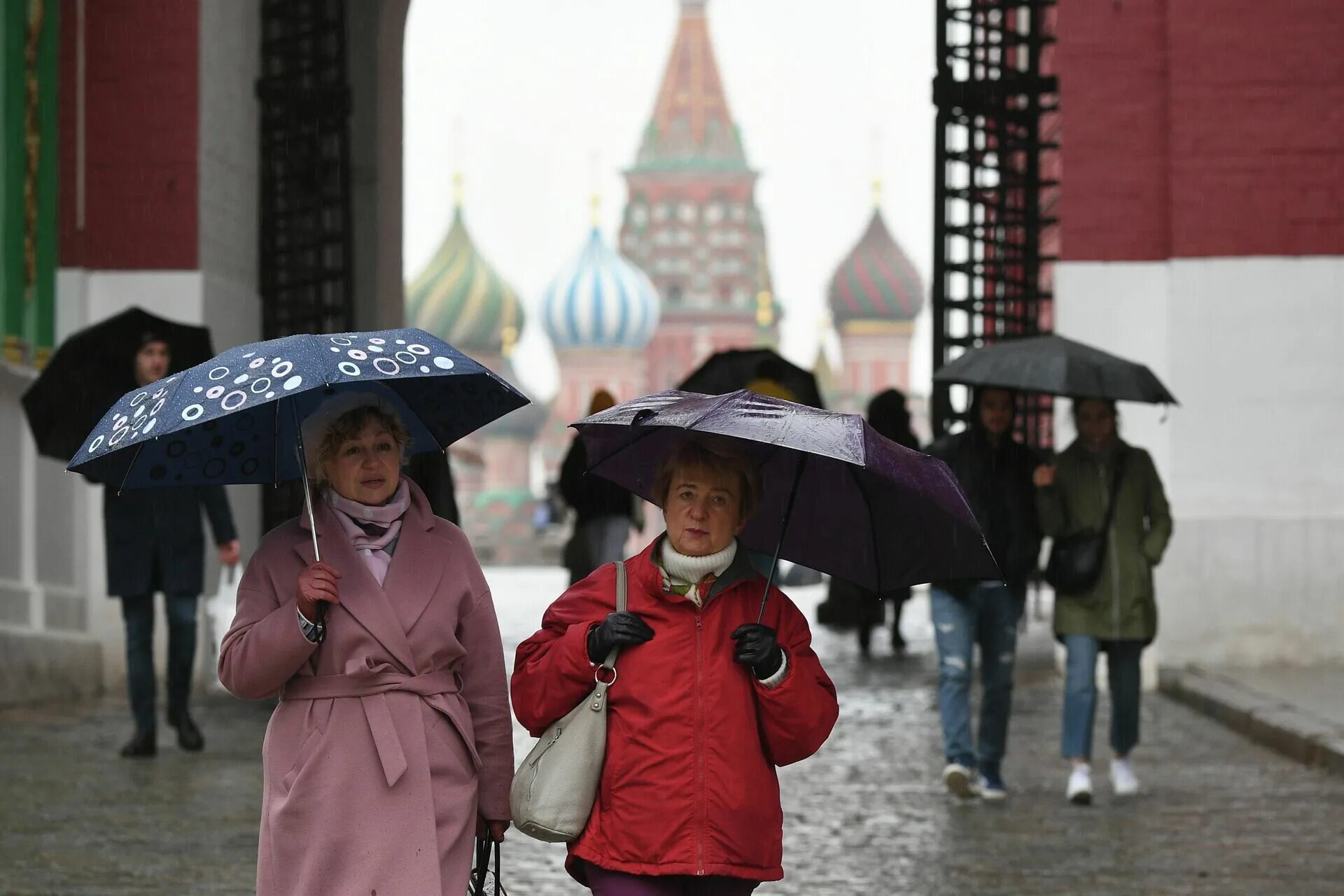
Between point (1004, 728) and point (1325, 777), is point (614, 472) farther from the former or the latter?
point (1325, 777)

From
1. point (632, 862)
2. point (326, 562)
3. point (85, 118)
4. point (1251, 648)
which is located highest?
point (85, 118)

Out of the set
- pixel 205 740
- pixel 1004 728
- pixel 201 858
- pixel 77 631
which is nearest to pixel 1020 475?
pixel 1004 728

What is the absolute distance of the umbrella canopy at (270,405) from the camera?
4.16 metres

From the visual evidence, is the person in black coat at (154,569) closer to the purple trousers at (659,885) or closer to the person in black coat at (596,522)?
the person in black coat at (596,522)

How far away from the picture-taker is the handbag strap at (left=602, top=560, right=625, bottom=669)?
4.22 meters

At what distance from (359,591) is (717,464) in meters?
0.68

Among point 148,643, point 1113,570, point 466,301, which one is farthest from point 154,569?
point 466,301

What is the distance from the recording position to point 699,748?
13.8ft

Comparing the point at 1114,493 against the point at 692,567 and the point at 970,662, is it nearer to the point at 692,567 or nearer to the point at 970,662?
the point at 970,662

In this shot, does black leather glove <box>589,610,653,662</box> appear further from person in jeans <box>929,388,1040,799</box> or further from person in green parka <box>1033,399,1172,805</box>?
person in green parka <box>1033,399,1172,805</box>

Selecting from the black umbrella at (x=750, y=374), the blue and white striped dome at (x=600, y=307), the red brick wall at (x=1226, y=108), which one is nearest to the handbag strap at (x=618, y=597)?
the black umbrella at (x=750, y=374)

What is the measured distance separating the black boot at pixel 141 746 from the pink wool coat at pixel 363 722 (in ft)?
20.4

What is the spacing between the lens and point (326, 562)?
4.33 metres

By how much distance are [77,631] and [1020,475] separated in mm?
6813
